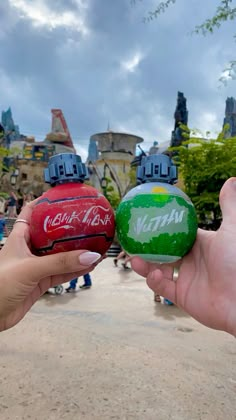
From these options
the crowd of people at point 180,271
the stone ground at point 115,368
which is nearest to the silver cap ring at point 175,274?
the crowd of people at point 180,271

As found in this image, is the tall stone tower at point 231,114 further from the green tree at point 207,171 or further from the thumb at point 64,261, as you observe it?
the thumb at point 64,261

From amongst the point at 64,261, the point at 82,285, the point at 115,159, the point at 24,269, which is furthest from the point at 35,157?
the point at 64,261

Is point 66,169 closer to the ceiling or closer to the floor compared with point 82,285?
closer to the ceiling

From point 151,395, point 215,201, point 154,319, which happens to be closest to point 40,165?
point 215,201

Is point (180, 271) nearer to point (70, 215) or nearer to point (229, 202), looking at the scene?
point (229, 202)

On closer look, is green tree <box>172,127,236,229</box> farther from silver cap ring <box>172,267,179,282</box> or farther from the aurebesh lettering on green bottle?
the aurebesh lettering on green bottle

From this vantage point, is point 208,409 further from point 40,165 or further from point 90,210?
point 40,165
